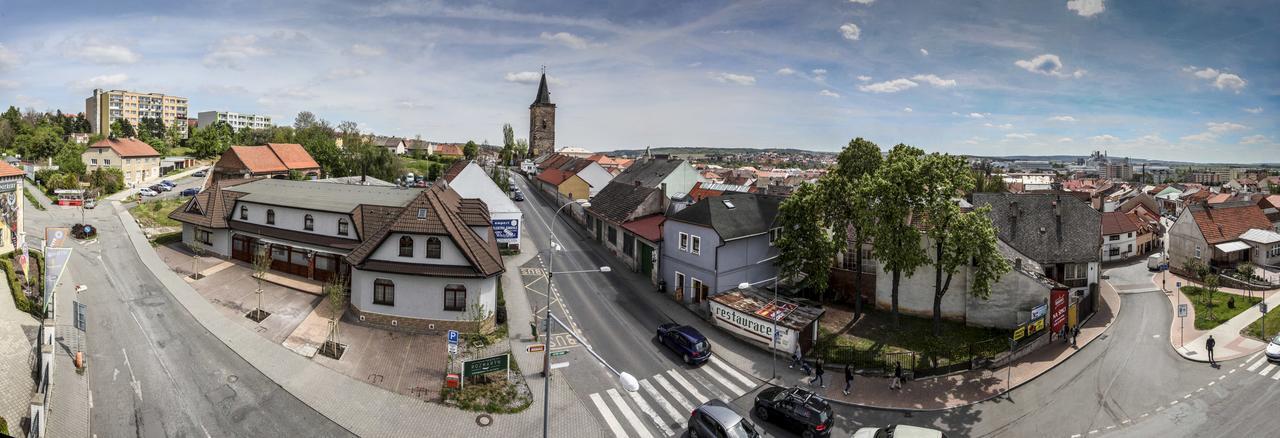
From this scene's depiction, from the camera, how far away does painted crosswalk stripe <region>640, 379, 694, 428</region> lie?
77.4ft

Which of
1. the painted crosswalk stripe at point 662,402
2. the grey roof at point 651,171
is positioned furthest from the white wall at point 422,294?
the grey roof at point 651,171

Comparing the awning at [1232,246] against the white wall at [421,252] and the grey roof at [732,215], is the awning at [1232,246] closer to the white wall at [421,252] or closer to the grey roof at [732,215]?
the grey roof at [732,215]

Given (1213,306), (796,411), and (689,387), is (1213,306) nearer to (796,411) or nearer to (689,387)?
(796,411)

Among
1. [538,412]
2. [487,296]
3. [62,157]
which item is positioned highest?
[62,157]

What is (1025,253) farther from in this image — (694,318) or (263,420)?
(263,420)

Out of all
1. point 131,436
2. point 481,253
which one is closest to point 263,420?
point 131,436

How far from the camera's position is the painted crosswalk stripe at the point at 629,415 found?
73.0 ft

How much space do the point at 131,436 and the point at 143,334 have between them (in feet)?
35.2

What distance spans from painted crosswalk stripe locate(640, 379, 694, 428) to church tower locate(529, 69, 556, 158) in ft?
372

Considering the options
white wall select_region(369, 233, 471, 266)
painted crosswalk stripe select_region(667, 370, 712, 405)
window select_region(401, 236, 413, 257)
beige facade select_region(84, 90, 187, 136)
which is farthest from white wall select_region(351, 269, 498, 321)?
beige facade select_region(84, 90, 187, 136)

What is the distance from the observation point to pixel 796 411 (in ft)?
73.7

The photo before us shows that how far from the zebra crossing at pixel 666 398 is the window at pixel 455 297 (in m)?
9.62

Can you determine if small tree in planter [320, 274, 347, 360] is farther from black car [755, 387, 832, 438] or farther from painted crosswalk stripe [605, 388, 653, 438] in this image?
black car [755, 387, 832, 438]

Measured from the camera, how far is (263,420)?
21.4m
